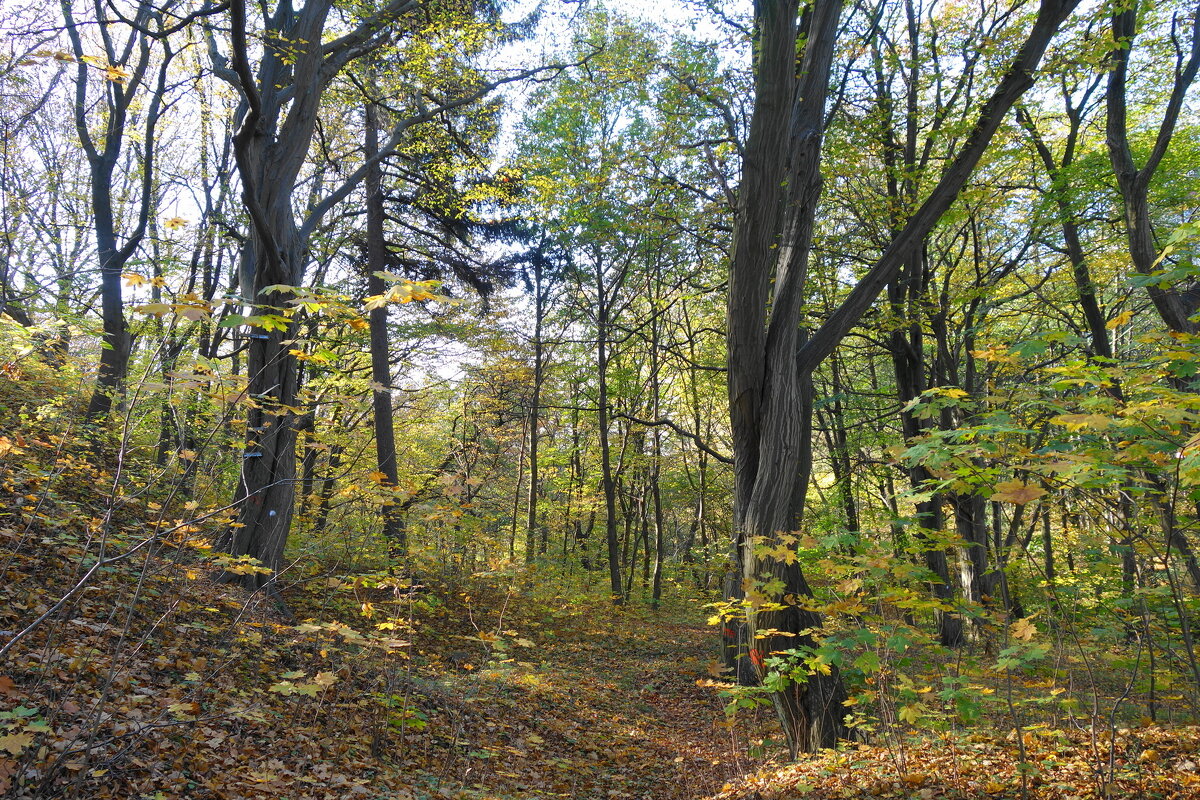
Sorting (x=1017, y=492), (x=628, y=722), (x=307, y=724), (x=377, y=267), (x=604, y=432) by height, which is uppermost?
(x=377, y=267)

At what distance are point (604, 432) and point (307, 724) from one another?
32.4ft

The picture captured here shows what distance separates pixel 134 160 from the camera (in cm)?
1383

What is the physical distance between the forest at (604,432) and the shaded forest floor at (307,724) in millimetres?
42

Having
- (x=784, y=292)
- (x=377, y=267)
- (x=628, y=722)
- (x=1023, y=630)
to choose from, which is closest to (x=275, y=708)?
(x=628, y=722)

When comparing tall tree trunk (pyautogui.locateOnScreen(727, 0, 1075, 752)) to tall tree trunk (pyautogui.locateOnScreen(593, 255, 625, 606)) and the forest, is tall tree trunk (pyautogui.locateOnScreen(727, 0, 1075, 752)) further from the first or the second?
tall tree trunk (pyautogui.locateOnScreen(593, 255, 625, 606))

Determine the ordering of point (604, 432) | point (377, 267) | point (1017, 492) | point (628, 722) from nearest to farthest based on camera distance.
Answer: point (1017, 492) → point (628, 722) → point (377, 267) → point (604, 432)

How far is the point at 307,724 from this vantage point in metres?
4.42

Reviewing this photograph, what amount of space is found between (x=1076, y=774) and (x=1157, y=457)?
6.81 ft

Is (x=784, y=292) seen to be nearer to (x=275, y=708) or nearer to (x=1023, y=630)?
(x=1023, y=630)

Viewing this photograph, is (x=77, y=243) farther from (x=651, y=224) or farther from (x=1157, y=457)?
(x=1157, y=457)

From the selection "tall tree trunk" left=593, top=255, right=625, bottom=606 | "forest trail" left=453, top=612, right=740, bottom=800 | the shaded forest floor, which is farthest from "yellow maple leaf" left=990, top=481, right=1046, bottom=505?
"tall tree trunk" left=593, top=255, right=625, bottom=606

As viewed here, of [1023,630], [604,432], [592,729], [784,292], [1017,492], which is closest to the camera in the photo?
[1017,492]

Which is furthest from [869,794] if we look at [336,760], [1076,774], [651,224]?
[651,224]

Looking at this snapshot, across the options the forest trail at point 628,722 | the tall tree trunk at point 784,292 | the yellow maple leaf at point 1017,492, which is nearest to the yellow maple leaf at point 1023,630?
the yellow maple leaf at point 1017,492
